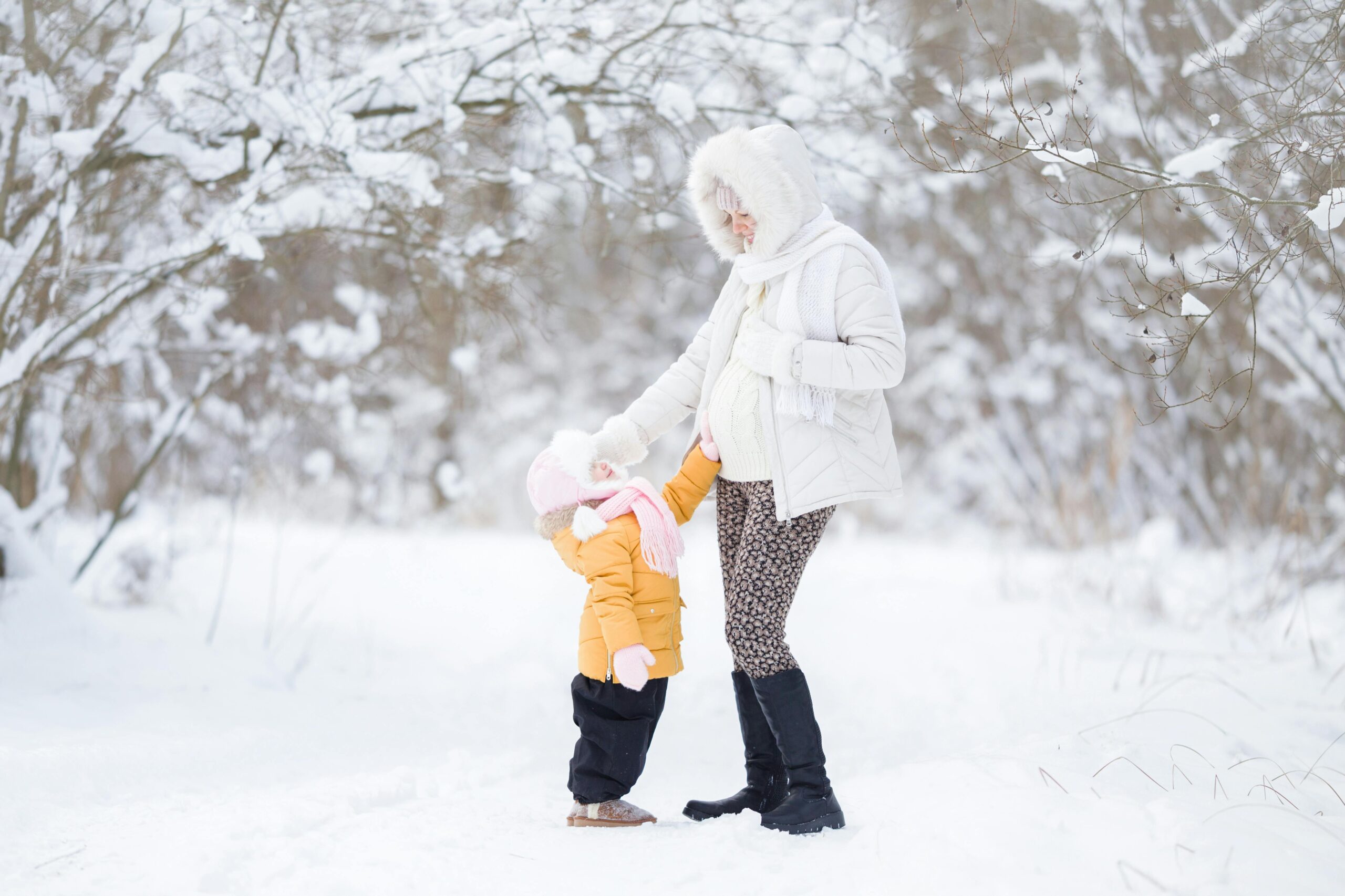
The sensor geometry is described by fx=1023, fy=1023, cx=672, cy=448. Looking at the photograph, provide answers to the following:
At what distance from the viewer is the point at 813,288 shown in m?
2.56

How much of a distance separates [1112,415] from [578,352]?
721 centimetres

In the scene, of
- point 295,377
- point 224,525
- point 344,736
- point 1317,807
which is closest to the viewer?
point 1317,807

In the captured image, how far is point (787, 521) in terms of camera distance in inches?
101

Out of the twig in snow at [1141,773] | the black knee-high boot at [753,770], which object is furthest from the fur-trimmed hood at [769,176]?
the twig in snow at [1141,773]

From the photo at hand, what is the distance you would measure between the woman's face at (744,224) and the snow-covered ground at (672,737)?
4.90ft

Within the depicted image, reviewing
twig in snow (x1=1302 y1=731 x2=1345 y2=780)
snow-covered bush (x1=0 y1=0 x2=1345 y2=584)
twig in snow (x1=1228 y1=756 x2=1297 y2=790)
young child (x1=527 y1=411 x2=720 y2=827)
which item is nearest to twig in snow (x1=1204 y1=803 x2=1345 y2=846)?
twig in snow (x1=1228 y1=756 x2=1297 y2=790)

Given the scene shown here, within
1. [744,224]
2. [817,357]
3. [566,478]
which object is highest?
[744,224]

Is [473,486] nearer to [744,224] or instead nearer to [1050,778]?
[744,224]

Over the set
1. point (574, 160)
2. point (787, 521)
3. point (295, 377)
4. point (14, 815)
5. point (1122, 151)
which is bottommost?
point (14, 815)

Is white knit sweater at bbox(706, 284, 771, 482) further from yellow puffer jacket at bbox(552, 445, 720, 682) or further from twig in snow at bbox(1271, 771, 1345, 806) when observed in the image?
twig in snow at bbox(1271, 771, 1345, 806)

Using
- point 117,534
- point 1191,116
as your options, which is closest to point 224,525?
point 117,534

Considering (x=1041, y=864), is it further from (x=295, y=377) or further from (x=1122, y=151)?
(x=1122, y=151)

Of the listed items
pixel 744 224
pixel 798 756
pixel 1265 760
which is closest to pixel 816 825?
pixel 798 756

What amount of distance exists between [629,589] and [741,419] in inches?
20.8
